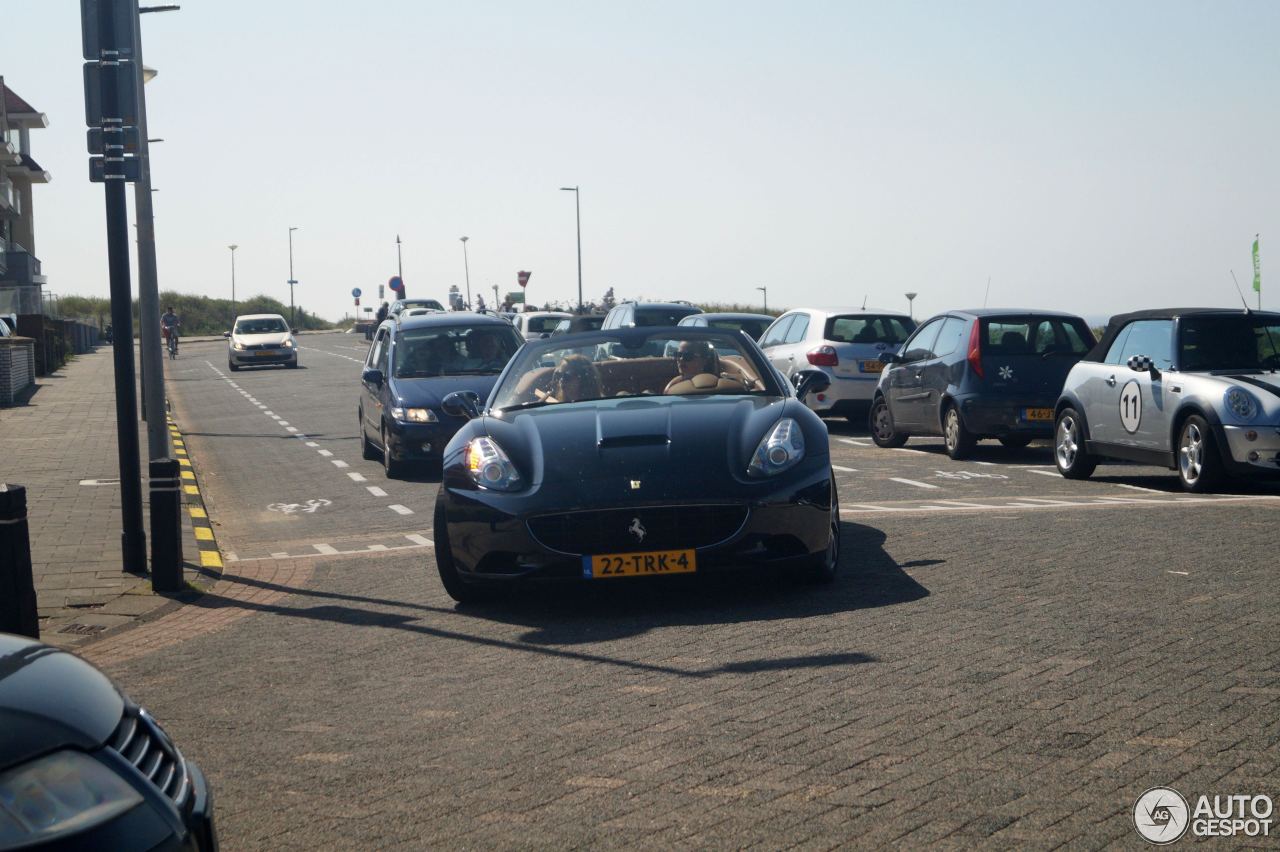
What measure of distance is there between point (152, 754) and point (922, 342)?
52.0ft

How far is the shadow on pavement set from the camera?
745 cm

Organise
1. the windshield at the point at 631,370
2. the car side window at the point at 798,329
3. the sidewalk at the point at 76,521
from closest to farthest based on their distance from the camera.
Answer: the sidewalk at the point at 76,521, the windshield at the point at 631,370, the car side window at the point at 798,329

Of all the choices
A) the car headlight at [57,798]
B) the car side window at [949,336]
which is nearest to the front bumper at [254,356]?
the car side window at [949,336]

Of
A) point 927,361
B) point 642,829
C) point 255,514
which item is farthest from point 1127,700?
point 927,361

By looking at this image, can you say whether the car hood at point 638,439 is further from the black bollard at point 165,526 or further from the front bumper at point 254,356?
the front bumper at point 254,356

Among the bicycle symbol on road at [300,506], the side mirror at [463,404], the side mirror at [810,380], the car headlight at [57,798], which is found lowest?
the bicycle symbol on road at [300,506]

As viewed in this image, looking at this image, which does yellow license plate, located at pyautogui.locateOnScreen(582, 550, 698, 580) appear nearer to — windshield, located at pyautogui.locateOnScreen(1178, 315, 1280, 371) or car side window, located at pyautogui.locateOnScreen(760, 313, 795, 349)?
→ windshield, located at pyautogui.locateOnScreen(1178, 315, 1280, 371)

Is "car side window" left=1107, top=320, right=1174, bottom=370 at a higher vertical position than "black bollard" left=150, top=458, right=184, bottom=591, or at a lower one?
higher

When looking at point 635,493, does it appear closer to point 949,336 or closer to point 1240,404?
point 1240,404

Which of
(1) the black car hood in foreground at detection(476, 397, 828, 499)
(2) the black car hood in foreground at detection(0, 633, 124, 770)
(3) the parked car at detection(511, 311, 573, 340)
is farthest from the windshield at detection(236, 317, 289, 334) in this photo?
(2) the black car hood in foreground at detection(0, 633, 124, 770)

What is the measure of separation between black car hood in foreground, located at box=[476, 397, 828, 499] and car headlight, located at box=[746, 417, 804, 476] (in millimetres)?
41

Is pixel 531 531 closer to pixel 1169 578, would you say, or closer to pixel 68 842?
pixel 1169 578

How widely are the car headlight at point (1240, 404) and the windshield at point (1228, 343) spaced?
2.17 ft

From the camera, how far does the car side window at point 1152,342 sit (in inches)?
533
